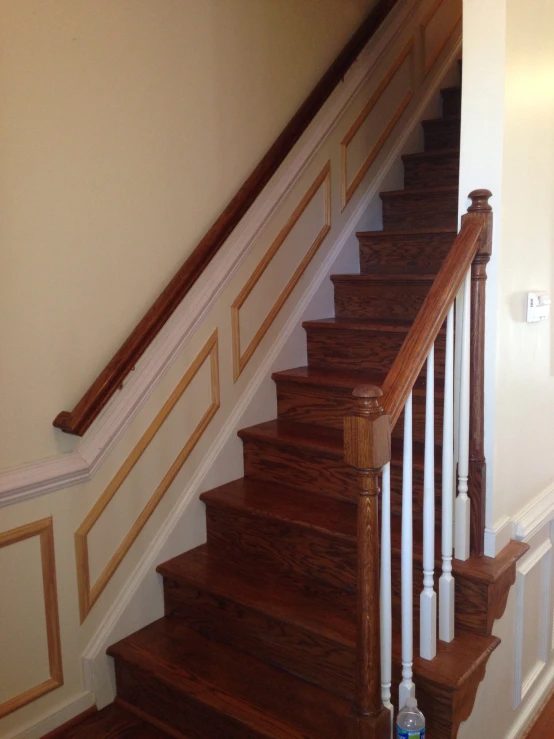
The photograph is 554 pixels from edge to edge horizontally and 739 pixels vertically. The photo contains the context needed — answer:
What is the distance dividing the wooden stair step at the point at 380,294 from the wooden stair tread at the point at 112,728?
1.81 meters

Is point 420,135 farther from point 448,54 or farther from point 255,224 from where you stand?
point 255,224

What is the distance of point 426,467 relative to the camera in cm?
168

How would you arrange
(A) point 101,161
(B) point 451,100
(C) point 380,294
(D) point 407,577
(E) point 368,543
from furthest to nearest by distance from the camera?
(B) point 451,100 < (C) point 380,294 < (A) point 101,161 < (D) point 407,577 < (E) point 368,543

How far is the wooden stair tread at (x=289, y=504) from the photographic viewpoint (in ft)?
6.93

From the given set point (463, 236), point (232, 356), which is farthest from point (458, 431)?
point (232, 356)

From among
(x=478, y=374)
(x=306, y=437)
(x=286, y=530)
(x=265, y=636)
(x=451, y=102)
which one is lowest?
(x=265, y=636)

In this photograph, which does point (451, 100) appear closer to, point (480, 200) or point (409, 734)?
point (480, 200)

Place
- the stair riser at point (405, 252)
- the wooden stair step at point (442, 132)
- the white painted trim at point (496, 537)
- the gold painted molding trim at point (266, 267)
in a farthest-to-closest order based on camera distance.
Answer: the wooden stair step at point (442, 132), the stair riser at point (405, 252), the gold painted molding trim at point (266, 267), the white painted trim at point (496, 537)

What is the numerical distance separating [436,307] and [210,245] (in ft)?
3.33

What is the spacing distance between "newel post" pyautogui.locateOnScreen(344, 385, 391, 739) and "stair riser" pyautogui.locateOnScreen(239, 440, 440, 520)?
26.2 inches

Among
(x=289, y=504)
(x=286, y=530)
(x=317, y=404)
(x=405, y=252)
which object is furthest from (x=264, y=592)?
(x=405, y=252)

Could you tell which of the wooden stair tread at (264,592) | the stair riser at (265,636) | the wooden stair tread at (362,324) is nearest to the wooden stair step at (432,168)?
the wooden stair tread at (362,324)

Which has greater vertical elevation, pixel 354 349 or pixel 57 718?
pixel 354 349

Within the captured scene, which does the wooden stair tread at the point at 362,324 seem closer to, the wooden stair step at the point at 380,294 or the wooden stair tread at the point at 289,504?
the wooden stair step at the point at 380,294
